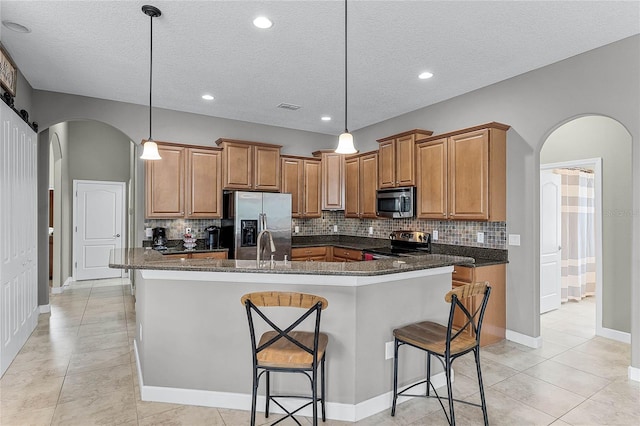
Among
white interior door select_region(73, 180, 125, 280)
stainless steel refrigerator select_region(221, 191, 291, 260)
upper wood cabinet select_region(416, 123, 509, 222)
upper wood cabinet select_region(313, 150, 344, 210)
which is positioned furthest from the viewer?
white interior door select_region(73, 180, 125, 280)

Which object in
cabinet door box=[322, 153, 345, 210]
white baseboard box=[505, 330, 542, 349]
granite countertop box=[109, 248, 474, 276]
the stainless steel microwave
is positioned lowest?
white baseboard box=[505, 330, 542, 349]

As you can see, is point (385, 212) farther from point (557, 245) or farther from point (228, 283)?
point (228, 283)

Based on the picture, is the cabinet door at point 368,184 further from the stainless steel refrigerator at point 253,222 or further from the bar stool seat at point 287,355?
the bar stool seat at point 287,355

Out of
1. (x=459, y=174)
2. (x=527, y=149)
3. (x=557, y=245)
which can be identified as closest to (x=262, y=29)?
(x=459, y=174)

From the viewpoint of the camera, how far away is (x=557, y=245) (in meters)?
5.06

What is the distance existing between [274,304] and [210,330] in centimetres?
84

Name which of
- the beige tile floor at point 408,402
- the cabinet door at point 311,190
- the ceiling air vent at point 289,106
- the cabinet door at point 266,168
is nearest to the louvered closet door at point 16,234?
the beige tile floor at point 408,402

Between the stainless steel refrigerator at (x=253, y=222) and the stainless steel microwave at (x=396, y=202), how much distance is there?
1.41m

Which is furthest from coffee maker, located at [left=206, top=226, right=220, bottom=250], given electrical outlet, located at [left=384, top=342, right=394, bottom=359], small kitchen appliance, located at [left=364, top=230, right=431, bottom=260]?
electrical outlet, located at [left=384, top=342, right=394, bottom=359]

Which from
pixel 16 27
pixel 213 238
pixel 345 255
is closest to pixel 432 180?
pixel 345 255

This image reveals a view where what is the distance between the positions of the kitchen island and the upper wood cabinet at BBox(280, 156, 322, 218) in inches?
131

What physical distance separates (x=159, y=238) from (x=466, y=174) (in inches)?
159

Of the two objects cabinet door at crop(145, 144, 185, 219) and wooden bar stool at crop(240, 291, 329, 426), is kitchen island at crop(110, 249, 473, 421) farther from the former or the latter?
cabinet door at crop(145, 144, 185, 219)

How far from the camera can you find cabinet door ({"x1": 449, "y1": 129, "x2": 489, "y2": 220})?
3.87m
